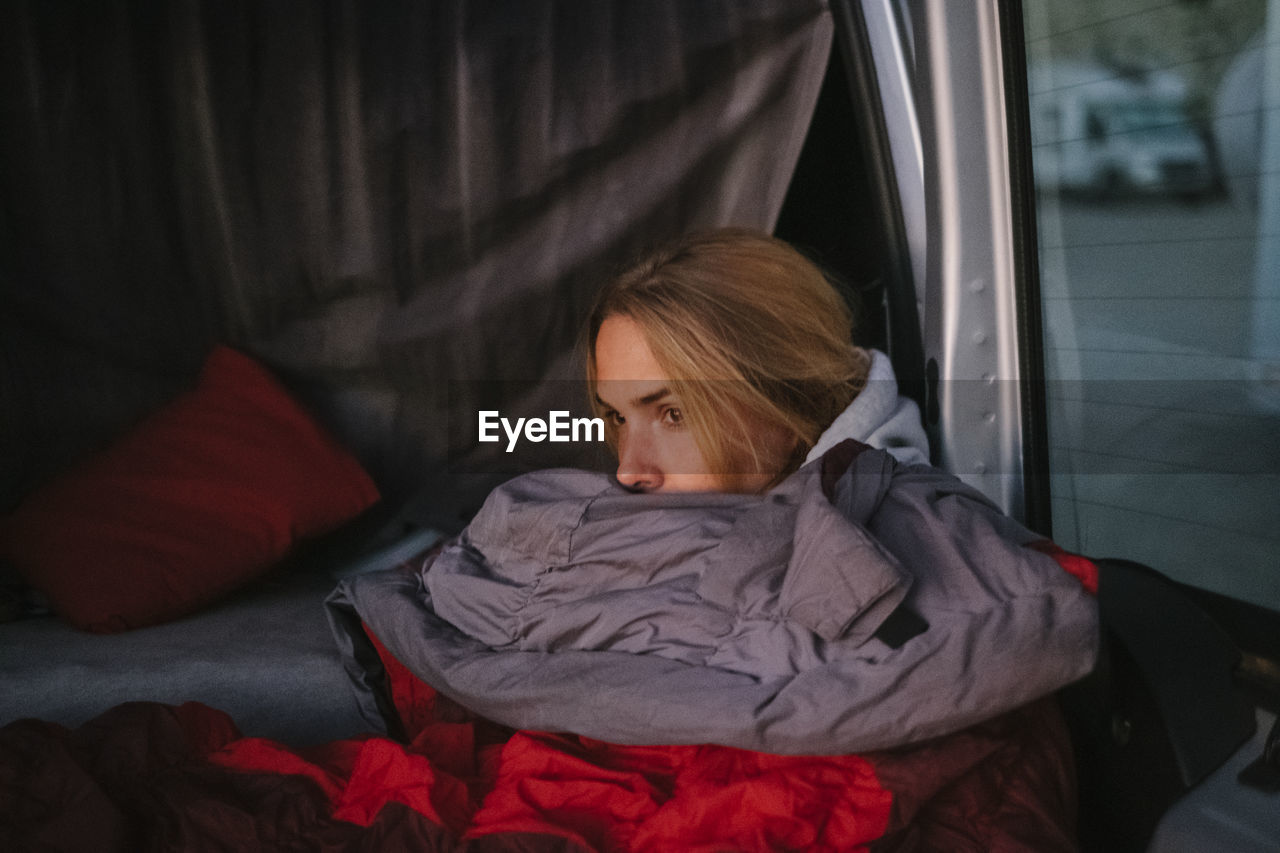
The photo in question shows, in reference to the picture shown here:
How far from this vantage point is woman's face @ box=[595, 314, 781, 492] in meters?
1.03

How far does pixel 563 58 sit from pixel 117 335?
0.83 m

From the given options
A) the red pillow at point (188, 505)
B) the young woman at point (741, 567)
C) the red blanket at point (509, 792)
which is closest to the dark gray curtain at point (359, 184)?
the red pillow at point (188, 505)

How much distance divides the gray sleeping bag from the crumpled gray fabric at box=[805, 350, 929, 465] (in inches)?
3.8

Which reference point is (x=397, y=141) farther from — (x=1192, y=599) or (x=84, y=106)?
(x=1192, y=599)

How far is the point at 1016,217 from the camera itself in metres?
1.20

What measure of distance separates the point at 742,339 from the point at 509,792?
51 centimetres

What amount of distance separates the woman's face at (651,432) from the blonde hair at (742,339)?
0.01 metres

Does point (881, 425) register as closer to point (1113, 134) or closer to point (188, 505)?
point (1113, 134)

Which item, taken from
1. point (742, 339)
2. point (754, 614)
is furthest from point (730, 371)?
point (754, 614)

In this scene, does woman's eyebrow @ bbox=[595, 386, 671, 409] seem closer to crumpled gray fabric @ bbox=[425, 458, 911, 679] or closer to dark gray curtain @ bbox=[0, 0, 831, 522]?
crumpled gray fabric @ bbox=[425, 458, 911, 679]

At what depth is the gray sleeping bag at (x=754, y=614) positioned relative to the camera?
0.71m

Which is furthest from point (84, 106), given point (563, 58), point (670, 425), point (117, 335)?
point (670, 425)

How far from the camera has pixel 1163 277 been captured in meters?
1.01

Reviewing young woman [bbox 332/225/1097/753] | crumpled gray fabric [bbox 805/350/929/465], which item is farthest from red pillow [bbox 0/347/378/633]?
crumpled gray fabric [bbox 805/350/929/465]
